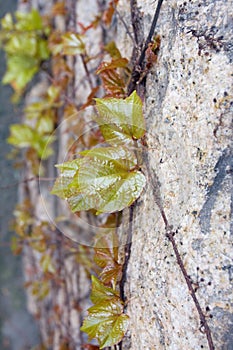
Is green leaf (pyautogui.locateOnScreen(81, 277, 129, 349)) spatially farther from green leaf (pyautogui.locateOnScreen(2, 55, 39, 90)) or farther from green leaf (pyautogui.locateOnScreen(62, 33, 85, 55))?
green leaf (pyautogui.locateOnScreen(2, 55, 39, 90))

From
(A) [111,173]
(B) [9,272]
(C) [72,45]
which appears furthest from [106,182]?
(B) [9,272]

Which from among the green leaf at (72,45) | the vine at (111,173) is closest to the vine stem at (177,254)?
→ the vine at (111,173)

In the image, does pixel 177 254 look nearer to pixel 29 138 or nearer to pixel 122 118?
pixel 122 118

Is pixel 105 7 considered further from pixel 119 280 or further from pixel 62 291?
pixel 62 291

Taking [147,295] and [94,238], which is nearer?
[147,295]

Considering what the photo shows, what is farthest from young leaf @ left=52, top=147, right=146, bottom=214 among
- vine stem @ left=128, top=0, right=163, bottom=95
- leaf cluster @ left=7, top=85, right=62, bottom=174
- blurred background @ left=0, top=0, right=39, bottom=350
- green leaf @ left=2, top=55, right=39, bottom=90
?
blurred background @ left=0, top=0, right=39, bottom=350

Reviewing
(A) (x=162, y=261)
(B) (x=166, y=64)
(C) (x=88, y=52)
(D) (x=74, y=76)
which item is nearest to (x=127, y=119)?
(B) (x=166, y=64)
